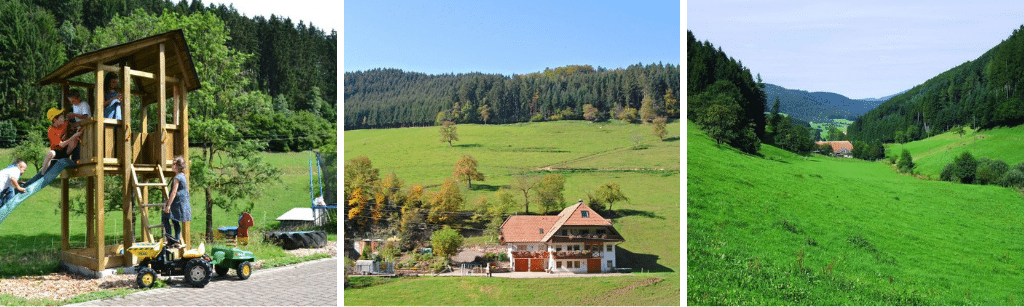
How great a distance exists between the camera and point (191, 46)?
10.0 meters

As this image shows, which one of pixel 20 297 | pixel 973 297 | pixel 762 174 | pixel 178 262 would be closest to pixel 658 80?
pixel 762 174

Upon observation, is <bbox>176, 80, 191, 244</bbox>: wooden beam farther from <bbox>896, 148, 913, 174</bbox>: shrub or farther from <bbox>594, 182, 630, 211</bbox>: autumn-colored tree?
<bbox>896, 148, 913, 174</bbox>: shrub

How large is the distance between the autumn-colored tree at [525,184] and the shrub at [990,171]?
5.68 m

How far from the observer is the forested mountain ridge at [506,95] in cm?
732

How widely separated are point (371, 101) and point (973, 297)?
6866mm

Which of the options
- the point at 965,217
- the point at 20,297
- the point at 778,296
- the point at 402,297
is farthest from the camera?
the point at 965,217

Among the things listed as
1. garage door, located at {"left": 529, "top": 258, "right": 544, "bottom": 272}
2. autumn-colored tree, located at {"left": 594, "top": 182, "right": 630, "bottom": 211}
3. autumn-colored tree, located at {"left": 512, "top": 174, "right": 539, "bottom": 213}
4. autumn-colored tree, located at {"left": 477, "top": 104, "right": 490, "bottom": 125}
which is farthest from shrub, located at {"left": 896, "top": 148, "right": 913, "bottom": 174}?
autumn-colored tree, located at {"left": 477, "top": 104, "right": 490, "bottom": 125}

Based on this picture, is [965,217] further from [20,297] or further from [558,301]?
[20,297]

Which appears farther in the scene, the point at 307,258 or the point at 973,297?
the point at 307,258

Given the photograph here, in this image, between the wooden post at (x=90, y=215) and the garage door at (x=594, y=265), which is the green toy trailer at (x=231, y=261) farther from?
the garage door at (x=594, y=265)

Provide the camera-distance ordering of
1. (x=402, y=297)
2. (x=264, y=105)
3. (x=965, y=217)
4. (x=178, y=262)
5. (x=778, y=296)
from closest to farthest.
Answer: (x=178, y=262)
(x=402, y=297)
(x=778, y=296)
(x=965, y=217)
(x=264, y=105)

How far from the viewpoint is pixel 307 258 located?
8.73 meters

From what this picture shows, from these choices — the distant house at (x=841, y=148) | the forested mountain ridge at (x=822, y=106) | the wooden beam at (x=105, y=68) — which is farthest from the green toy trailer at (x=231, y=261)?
the distant house at (x=841, y=148)

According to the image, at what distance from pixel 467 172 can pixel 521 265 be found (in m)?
1.09
